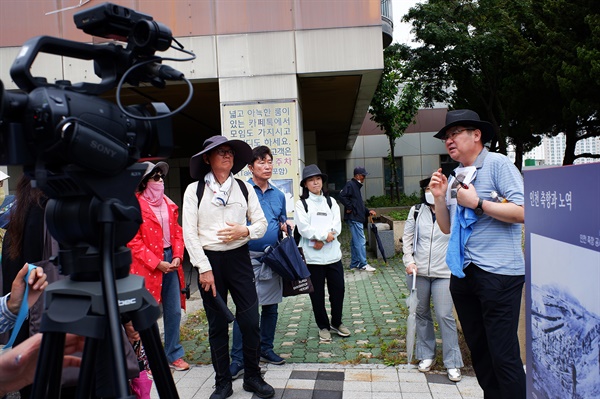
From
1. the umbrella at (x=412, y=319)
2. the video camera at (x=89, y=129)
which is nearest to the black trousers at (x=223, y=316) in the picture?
the umbrella at (x=412, y=319)

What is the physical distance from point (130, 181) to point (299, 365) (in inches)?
144

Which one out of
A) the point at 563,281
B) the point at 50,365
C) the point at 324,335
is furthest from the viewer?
the point at 324,335

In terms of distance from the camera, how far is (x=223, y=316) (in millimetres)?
4043

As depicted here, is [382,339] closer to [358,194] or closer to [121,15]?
[121,15]

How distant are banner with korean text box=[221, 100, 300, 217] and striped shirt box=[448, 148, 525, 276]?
592 cm

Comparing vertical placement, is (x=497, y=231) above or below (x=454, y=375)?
above

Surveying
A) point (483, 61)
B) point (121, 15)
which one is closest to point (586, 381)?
point (121, 15)

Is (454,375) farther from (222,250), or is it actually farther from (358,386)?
(222,250)

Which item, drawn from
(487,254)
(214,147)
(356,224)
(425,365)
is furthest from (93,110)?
(356,224)

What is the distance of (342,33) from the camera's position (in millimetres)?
8773

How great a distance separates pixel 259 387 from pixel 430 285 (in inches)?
69.7

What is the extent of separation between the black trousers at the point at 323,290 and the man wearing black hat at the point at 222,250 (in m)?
1.53

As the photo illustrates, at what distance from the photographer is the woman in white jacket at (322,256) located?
558 cm

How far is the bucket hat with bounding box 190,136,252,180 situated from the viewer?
4059mm
